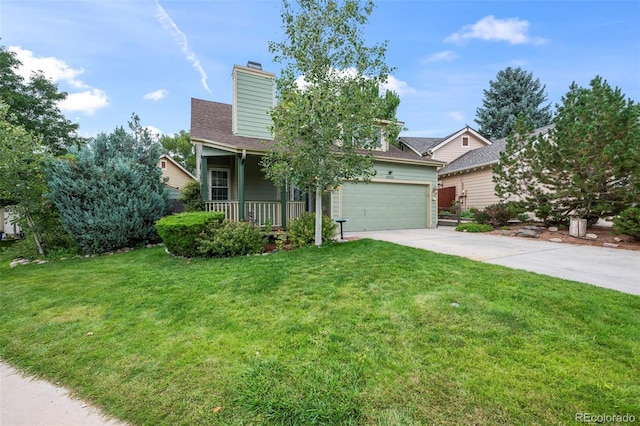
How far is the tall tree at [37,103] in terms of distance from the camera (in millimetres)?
15117

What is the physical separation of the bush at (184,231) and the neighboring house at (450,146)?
14606 millimetres

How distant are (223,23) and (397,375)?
10280 mm

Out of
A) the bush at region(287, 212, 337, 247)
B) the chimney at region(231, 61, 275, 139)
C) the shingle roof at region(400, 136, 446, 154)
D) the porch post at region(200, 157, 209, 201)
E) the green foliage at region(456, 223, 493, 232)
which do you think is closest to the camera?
the bush at region(287, 212, 337, 247)

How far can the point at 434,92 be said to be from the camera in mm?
13789

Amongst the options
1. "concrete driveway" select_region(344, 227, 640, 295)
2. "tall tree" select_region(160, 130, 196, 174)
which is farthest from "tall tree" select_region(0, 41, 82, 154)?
"concrete driveway" select_region(344, 227, 640, 295)

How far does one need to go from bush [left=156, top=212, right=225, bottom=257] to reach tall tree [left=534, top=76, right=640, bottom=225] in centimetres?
1093

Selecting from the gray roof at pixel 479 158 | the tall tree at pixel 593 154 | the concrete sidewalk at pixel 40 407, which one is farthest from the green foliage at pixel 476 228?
the concrete sidewalk at pixel 40 407

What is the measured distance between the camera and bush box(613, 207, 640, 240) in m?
6.94

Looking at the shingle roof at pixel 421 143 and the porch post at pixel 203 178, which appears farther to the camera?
the shingle roof at pixel 421 143

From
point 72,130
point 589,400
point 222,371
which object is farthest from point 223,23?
point 72,130

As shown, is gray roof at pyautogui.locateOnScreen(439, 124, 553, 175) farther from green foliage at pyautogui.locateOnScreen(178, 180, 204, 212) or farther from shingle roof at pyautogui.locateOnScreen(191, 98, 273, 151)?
green foliage at pyautogui.locateOnScreen(178, 180, 204, 212)

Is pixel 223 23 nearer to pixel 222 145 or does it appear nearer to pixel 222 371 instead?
pixel 222 145

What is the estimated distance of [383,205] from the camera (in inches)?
456

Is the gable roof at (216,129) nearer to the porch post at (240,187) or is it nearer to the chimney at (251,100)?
the chimney at (251,100)
